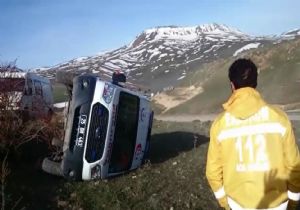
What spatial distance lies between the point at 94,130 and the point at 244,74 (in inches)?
234

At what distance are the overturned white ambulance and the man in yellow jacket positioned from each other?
570cm

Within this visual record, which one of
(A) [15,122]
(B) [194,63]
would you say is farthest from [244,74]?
(B) [194,63]

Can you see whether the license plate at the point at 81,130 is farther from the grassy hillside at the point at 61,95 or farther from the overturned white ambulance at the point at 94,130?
the grassy hillside at the point at 61,95

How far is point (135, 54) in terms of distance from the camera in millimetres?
102438

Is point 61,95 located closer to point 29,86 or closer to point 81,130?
point 29,86

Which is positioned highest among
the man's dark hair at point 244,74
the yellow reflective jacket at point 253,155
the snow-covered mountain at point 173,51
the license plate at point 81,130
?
the man's dark hair at point 244,74

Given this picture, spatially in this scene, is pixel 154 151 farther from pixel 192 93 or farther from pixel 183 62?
pixel 183 62

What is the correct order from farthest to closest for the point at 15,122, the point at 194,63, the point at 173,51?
the point at 173,51, the point at 194,63, the point at 15,122

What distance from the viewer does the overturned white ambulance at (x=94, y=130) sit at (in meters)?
9.56

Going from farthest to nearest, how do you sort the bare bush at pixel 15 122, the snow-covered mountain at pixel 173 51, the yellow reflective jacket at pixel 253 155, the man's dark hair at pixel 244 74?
1. the snow-covered mountain at pixel 173 51
2. the bare bush at pixel 15 122
3. the man's dark hair at pixel 244 74
4. the yellow reflective jacket at pixel 253 155

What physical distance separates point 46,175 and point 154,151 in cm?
412

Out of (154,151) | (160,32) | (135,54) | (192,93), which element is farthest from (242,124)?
(160,32)

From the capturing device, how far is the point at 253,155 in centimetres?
395

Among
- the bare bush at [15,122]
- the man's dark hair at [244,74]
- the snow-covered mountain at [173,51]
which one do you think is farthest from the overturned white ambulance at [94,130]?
the snow-covered mountain at [173,51]
